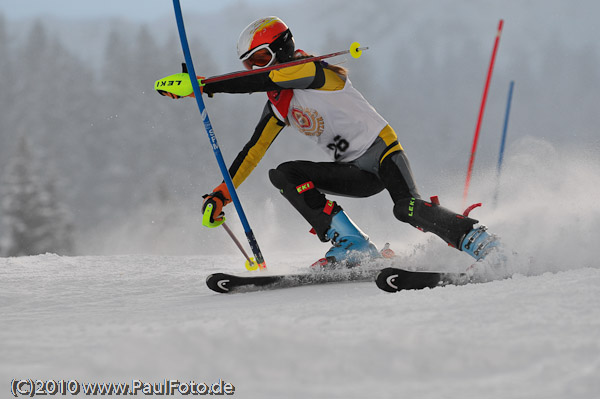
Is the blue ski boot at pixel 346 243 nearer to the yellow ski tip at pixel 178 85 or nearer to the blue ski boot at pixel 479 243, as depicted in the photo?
the blue ski boot at pixel 479 243

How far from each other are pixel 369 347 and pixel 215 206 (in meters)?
2.05

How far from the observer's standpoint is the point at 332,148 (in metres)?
3.18

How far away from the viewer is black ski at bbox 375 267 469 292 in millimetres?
2135

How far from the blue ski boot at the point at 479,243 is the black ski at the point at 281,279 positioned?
0.51 m

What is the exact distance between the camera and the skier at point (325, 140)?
2865 mm

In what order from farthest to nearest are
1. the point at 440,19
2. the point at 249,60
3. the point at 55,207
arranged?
the point at 440,19
the point at 55,207
the point at 249,60

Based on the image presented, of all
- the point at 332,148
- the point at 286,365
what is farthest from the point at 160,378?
the point at 332,148

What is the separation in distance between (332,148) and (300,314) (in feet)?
5.46

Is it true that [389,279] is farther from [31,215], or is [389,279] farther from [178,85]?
[31,215]

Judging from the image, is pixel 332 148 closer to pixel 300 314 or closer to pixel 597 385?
pixel 300 314

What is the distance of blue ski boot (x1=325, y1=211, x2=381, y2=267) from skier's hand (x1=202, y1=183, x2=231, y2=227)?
62 centimetres

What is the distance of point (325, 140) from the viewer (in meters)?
3.15

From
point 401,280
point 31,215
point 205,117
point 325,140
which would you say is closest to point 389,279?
point 401,280

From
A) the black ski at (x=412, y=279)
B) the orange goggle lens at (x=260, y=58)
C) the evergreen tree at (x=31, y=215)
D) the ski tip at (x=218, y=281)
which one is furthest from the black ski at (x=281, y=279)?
the evergreen tree at (x=31, y=215)
